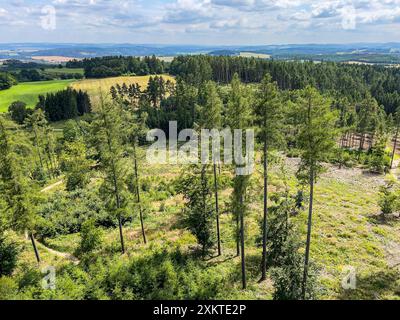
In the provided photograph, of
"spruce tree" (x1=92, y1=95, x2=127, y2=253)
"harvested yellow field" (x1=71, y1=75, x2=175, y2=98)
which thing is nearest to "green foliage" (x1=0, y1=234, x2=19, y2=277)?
"spruce tree" (x1=92, y1=95, x2=127, y2=253)

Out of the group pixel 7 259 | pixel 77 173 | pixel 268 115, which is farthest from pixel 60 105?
pixel 268 115

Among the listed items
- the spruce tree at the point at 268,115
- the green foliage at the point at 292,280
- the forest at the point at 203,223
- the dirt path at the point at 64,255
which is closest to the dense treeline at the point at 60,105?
the forest at the point at 203,223

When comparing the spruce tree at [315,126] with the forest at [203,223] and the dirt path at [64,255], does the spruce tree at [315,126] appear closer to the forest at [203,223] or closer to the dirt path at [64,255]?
the forest at [203,223]

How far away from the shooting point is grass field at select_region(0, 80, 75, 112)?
103000 millimetres

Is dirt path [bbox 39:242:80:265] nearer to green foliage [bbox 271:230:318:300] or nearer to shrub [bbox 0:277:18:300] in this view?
shrub [bbox 0:277:18:300]

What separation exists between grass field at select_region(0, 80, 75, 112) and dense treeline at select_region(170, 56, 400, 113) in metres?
50.4

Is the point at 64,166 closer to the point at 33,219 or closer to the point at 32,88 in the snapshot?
the point at 33,219

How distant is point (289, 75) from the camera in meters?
97.8

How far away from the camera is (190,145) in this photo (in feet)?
213

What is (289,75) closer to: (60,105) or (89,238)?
(60,105)

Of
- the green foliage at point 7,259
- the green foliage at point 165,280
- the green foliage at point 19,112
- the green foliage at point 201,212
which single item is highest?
the green foliage at point 19,112

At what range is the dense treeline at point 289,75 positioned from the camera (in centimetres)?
9594

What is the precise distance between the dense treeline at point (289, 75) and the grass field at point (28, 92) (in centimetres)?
5045
